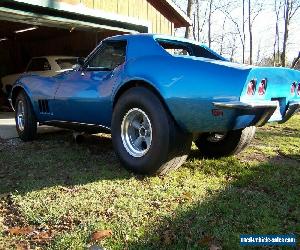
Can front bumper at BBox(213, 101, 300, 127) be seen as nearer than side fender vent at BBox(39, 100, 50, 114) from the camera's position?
Yes

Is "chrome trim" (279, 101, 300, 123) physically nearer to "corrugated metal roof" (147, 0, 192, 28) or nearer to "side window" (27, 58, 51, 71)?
"corrugated metal roof" (147, 0, 192, 28)

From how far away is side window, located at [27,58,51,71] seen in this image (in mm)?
12358

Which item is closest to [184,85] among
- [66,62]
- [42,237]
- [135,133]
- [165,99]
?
[165,99]

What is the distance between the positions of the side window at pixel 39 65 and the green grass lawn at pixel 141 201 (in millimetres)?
7123

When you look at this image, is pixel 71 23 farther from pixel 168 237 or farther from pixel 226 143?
pixel 168 237

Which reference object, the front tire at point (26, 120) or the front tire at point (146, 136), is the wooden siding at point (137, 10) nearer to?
the front tire at point (26, 120)

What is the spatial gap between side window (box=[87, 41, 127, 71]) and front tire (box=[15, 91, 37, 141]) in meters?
1.73

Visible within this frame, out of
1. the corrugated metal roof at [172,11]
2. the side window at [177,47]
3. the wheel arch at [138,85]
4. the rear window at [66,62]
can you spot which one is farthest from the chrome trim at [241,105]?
the rear window at [66,62]

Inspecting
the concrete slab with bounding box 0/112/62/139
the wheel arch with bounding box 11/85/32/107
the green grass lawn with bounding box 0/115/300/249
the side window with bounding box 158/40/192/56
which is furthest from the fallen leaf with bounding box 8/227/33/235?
the concrete slab with bounding box 0/112/62/139

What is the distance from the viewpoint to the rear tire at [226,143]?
5402 millimetres

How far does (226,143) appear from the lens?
549 cm

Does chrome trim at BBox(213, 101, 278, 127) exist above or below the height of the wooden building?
below

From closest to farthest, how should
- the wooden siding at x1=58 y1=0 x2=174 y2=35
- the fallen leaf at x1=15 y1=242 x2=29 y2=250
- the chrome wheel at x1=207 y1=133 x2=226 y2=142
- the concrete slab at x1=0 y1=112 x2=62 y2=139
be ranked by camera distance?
the fallen leaf at x1=15 y1=242 x2=29 y2=250 → the chrome wheel at x1=207 y1=133 x2=226 y2=142 → the concrete slab at x1=0 y1=112 x2=62 y2=139 → the wooden siding at x1=58 y1=0 x2=174 y2=35

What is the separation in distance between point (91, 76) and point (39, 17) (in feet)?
14.0
